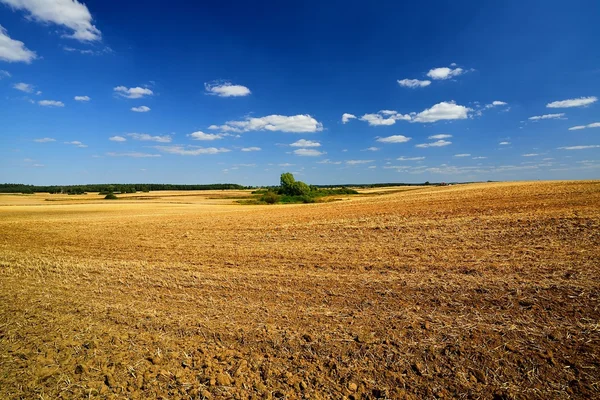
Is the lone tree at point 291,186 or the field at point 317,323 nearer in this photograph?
the field at point 317,323

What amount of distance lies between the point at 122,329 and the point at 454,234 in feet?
43.3

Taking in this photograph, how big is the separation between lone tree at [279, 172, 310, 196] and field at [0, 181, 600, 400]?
7223cm

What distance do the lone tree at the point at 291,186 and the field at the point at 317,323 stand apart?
7223 cm

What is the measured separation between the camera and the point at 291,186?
87312mm

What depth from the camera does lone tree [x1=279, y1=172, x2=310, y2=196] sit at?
278ft

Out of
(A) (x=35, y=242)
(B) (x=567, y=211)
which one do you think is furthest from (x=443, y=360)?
(A) (x=35, y=242)

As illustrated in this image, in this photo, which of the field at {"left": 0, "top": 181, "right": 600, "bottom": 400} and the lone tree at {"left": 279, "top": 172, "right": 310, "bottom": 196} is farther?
the lone tree at {"left": 279, "top": 172, "right": 310, "bottom": 196}

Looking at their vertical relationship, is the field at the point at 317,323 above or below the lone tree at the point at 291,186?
below

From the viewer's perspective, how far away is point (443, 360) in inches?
193

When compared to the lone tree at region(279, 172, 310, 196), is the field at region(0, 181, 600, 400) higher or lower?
lower

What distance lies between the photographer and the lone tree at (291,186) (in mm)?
84875

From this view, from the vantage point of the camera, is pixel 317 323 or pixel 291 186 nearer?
pixel 317 323

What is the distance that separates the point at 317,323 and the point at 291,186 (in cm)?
8139

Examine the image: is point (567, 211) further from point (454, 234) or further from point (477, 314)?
point (477, 314)
